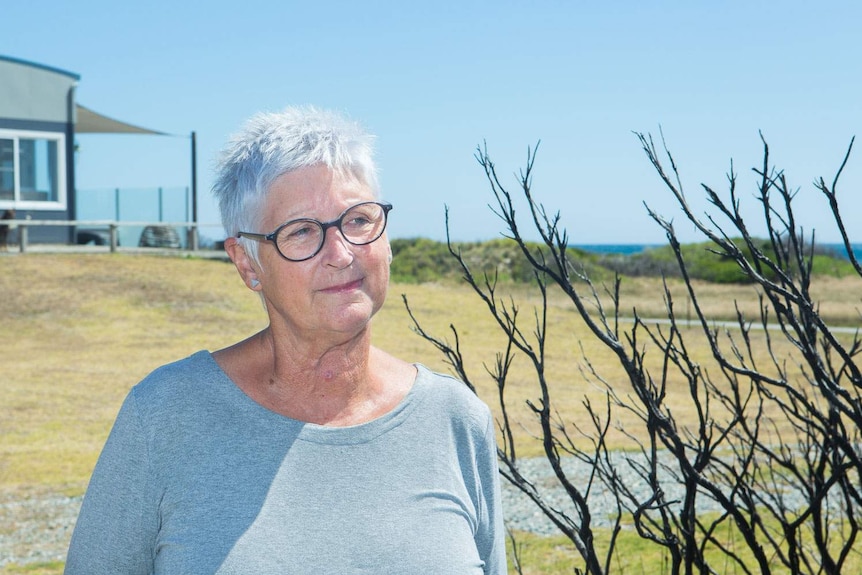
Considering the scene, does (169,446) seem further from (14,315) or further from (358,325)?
(14,315)

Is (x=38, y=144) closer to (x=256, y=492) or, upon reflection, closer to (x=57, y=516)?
(x=57, y=516)

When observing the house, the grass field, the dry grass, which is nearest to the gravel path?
the grass field

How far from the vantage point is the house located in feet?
73.1

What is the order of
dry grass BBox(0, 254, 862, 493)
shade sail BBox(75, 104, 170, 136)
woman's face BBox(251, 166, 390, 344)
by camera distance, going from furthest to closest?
shade sail BBox(75, 104, 170, 136) < dry grass BBox(0, 254, 862, 493) < woman's face BBox(251, 166, 390, 344)

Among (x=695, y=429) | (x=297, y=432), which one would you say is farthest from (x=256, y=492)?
(x=695, y=429)

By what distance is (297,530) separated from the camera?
1687 millimetres

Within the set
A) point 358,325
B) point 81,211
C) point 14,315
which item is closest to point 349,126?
point 358,325

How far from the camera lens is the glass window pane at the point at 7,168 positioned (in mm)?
22281

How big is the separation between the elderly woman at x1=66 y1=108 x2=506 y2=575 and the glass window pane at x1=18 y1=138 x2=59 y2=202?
22736 mm

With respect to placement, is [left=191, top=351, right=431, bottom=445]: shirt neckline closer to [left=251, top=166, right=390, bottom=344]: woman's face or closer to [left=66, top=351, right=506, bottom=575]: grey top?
[left=66, top=351, right=506, bottom=575]: grey top

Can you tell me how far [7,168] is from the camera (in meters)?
22.4

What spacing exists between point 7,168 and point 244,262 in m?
22.7

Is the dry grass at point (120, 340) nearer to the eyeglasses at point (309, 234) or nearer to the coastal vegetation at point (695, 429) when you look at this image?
the coastal vegetation at point (695, 429)

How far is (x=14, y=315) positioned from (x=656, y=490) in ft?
52.0
